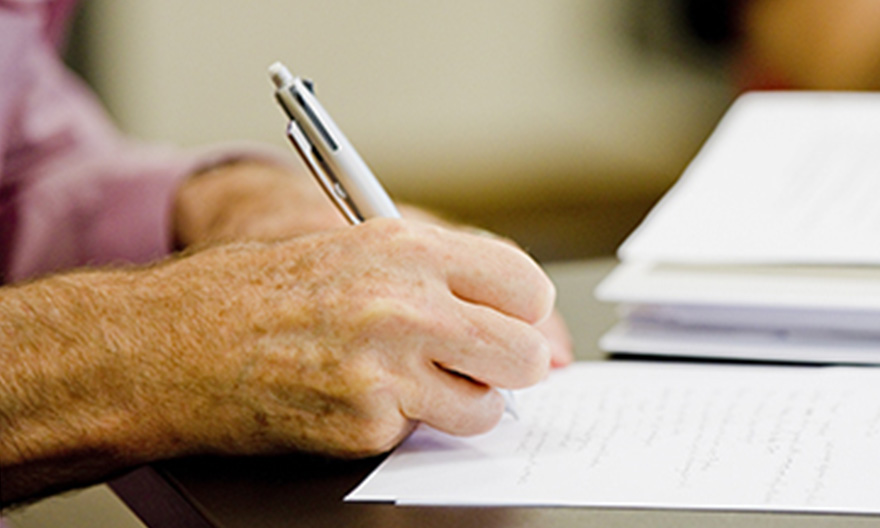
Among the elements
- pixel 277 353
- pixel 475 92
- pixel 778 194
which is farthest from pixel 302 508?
pixel 475 92

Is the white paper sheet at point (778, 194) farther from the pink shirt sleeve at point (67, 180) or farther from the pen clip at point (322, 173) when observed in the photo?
the pink shirt sleeve at point (67, 180)

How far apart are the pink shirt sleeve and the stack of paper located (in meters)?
0.36

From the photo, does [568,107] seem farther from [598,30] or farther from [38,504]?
[38,504]

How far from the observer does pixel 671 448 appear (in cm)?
42

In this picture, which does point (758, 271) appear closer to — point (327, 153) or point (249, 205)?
point (327, 153)

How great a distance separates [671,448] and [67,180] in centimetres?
65

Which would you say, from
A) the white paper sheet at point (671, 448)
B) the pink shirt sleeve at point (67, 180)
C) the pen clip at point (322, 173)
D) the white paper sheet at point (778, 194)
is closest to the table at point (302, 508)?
the white paper sheet at point (671, 448)

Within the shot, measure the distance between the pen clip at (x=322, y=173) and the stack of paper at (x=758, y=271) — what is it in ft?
0.49

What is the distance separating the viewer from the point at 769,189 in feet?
2.21

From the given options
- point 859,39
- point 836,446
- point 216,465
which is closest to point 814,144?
point 836,446

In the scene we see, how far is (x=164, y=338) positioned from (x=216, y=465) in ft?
0.18

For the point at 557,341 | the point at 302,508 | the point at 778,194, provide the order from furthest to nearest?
the point at 778,194 < the point at 557,341 < the point at 302,508

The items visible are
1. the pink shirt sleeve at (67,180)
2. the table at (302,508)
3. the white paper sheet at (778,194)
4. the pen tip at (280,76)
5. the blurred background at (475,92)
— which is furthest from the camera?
the blurred background at (475,92)

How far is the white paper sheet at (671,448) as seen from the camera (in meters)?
0.38
